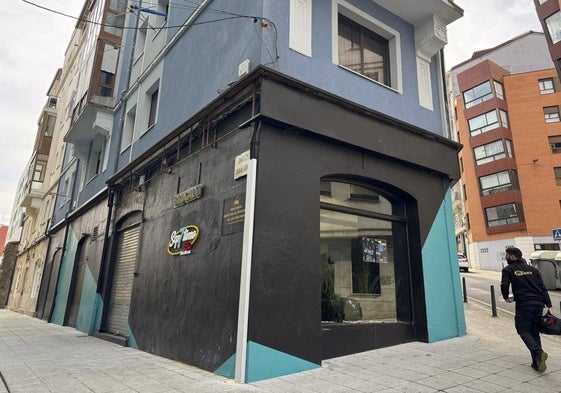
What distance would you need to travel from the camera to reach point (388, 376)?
5117 mm

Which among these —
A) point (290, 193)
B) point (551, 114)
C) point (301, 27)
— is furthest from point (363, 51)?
point (551, 114)

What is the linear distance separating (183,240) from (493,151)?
124 ft

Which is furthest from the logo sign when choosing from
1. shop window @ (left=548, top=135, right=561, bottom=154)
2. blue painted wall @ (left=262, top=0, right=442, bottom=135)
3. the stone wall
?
shop window @ (left=548, top=135, right=561, bottom=154)

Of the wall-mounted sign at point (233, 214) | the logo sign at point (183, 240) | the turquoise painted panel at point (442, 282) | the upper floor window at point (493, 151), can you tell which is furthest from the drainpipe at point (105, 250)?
the upper floor window at point (493, 151)

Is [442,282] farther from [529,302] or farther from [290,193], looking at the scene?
[290,193]

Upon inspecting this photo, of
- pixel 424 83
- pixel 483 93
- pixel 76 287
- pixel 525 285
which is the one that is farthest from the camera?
pixel 483 93

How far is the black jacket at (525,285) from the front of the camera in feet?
18.2

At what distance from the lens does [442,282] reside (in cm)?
802

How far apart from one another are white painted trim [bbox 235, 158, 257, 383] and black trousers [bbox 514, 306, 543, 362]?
13.1 feet

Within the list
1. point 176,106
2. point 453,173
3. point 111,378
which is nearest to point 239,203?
point 111,378

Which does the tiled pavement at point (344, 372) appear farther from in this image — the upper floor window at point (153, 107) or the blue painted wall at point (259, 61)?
the upper floor window at point (153, 107)

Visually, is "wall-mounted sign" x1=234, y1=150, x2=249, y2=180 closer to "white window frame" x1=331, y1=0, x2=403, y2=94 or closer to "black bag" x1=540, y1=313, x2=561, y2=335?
"white window frame" x1=331, y1=0, x2=403, y2=94

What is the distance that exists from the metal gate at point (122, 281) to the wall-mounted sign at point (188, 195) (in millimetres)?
2632

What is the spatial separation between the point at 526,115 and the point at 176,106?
3803 centimetres
